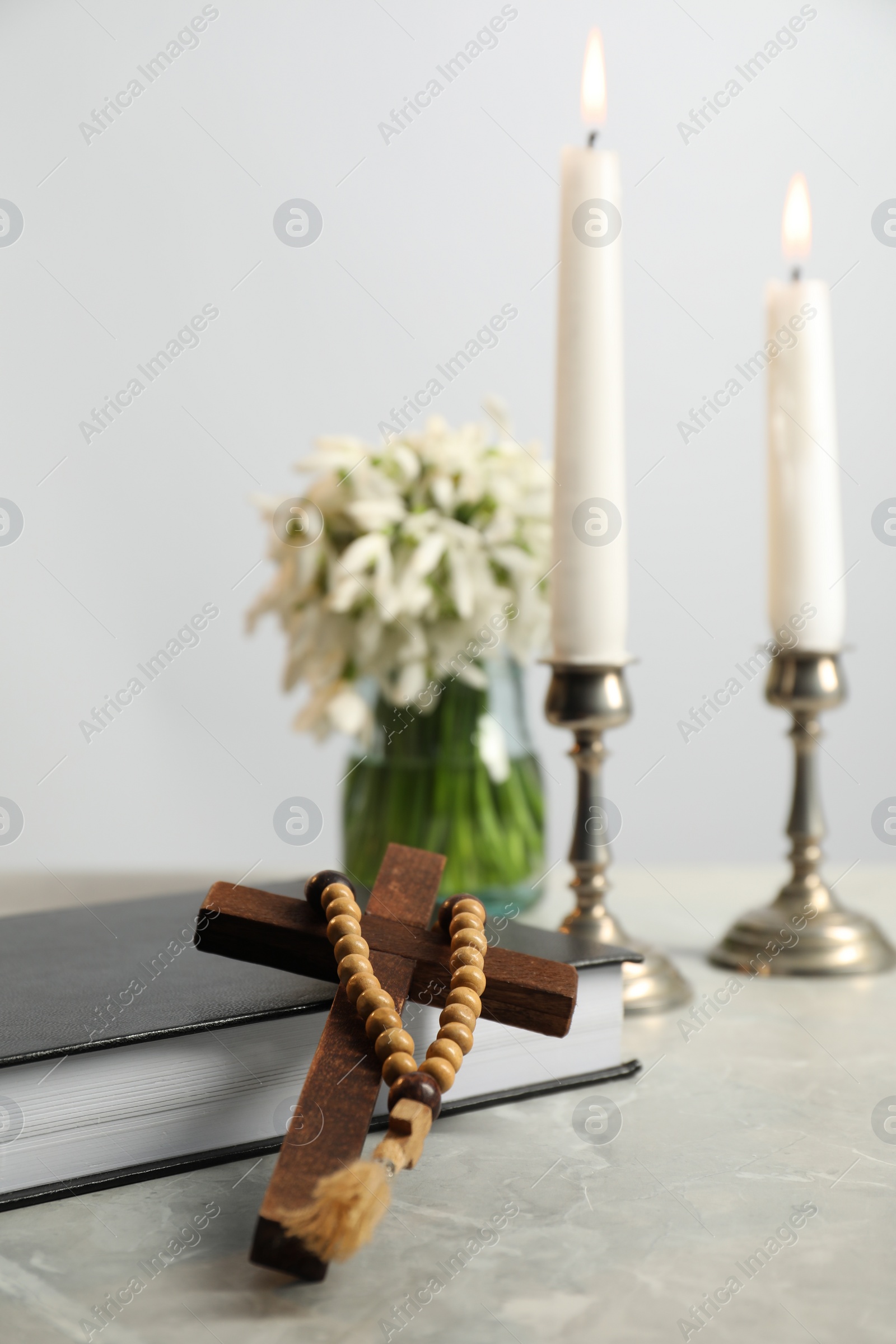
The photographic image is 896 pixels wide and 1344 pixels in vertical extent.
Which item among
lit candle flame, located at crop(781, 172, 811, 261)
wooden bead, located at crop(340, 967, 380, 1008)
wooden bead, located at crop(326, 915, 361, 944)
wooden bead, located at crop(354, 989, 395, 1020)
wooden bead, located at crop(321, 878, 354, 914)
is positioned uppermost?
lit candle flame, located at crop(781, 172, 811, 261)

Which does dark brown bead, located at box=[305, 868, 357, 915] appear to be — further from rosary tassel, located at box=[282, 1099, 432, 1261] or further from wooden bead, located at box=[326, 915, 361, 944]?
rosary tassel, located at box=[282, 1099, 432, 1261]

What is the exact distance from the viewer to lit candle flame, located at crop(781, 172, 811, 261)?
0.90 meters

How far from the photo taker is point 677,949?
3.06 ft

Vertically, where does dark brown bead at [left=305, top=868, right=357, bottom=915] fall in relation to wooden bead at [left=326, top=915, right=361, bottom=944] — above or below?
above

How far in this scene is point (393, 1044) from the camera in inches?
19.0

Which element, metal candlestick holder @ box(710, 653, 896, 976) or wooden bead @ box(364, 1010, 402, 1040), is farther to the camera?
metal candlestick holder @ box(710, 653, 896, 976)

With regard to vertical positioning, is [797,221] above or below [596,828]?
above

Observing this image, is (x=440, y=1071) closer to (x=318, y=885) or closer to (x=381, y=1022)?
(x=381, y=1022)

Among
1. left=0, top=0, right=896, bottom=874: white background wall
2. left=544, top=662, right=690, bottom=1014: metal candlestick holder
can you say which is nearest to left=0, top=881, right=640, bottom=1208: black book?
left=544, top=662, right=690, bottom=1014: metal candlestick holder

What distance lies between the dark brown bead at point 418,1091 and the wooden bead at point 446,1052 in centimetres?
3

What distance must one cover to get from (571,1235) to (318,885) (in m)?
0.20

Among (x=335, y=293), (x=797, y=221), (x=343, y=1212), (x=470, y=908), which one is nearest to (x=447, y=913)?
(x=470, y=908)

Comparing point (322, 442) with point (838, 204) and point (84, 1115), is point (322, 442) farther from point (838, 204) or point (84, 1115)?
point (838, 204)

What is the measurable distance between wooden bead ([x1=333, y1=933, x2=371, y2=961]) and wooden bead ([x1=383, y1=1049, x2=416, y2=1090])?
7 cm
